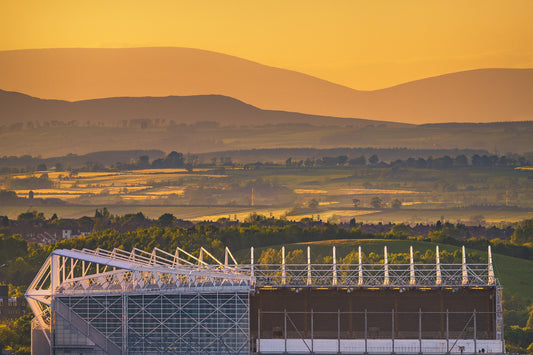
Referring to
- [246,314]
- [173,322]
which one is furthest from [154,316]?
[246,314]

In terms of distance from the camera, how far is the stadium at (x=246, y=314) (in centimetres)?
14838

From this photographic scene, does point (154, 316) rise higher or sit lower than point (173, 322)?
higher

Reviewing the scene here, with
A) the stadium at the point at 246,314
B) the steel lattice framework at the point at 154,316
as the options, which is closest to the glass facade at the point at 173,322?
the steel lattice framework at the point at 154,316

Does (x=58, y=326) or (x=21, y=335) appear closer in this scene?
(x=58, y=326)

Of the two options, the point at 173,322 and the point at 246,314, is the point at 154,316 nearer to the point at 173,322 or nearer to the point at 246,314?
the point at 173,322

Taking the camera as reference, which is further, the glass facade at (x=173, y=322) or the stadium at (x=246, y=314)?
the glass facade at (x=173, y=322)

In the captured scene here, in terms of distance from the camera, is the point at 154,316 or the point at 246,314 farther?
the point at 154,316

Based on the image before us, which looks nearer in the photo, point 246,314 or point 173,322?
point 246,314

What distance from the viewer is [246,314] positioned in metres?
149

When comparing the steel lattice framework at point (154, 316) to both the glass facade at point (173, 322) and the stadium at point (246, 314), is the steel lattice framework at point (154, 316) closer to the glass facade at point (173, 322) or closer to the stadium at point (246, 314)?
the glass facade at point (173, 322)

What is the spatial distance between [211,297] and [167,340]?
729 centimetres

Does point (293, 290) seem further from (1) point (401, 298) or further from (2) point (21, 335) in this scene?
(2) point (21, 335)

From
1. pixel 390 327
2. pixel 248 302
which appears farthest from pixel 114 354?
pixel 390 327

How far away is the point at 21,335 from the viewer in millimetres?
199750
